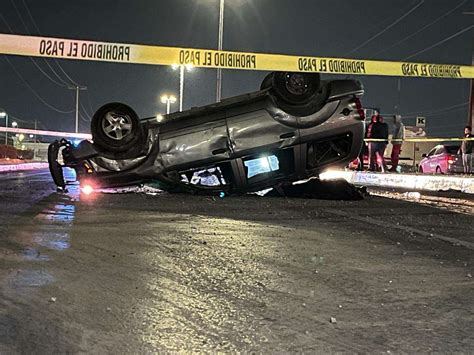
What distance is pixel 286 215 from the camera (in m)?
7.77

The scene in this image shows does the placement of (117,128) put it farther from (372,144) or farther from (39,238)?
(372,144)

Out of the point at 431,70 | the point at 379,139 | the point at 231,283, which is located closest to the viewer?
the point at 231,283

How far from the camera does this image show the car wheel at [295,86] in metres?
8.70

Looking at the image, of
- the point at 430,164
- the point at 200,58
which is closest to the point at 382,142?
the point at 430,164

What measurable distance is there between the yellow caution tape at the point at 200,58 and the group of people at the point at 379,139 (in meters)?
1.91

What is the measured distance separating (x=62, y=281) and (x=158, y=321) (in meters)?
1.11

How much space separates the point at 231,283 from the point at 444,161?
16.6m

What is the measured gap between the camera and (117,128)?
8641 millimetres

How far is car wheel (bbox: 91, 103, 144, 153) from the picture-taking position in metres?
8.59

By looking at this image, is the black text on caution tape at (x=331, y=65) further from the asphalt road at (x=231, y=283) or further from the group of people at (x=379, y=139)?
the asphalt road at (x=231, y=283)

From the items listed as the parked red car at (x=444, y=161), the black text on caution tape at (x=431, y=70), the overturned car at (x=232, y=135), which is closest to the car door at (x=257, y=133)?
the overturned car at (x=232, y=135)

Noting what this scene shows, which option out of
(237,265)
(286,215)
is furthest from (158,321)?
(286,215)

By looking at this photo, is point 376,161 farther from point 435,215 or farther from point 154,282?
point 154,282

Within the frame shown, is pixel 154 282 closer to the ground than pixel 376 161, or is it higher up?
closer to the ground
